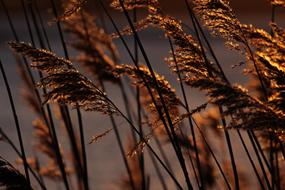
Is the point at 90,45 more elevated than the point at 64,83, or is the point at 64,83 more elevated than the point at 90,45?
the point at 90,45

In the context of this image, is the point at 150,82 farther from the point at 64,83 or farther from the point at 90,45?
the point at 90,45

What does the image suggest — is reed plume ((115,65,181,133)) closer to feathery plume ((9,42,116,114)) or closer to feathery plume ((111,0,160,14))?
feathery plume ((9,42,116,114))

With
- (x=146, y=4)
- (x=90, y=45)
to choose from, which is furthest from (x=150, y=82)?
(x=90, y=45)

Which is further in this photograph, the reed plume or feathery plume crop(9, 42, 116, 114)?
the reed plume

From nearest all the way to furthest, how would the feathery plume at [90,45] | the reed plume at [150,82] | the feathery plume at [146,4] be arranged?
the reed plume at [150,82], the feathery plume at [146,4], the feathery plume at [90,45]

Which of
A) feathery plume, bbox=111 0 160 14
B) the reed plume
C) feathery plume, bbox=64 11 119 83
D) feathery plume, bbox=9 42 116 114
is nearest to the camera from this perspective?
feathery plume, bbox=9 42 116 114

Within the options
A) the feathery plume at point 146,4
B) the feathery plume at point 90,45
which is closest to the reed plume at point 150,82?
the feathery plume at point 146,4

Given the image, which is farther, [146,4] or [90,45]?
[90,45]

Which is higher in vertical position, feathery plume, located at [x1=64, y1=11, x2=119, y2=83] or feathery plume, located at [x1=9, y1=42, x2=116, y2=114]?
feathery plume, located at [x1=64, y1=11, x2=119, y2=83]

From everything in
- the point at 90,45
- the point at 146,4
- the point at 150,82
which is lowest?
the point at 150,82

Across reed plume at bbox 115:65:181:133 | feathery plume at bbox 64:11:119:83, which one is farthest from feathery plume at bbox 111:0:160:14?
feathery plume at bbox 64:11:119:83

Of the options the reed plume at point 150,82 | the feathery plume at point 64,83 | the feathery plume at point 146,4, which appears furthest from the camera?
the feathery plume at point 146,4

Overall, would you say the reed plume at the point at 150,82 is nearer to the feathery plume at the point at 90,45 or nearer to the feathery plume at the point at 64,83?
the feathery plume at the point at 64,83

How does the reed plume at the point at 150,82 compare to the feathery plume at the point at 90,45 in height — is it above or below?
below
